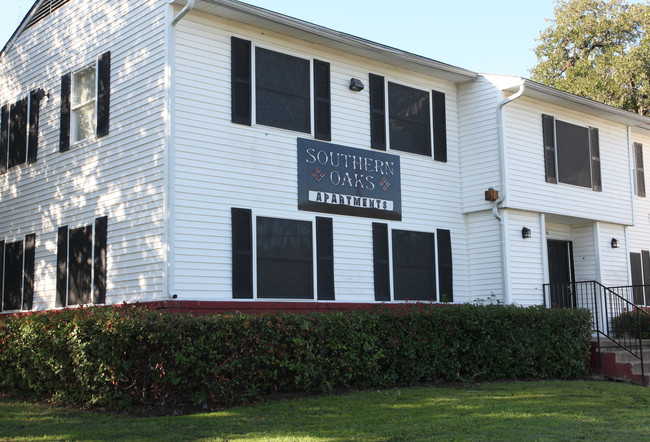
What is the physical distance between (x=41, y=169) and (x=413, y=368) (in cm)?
808

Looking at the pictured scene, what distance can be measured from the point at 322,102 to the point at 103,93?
3839 millimetres

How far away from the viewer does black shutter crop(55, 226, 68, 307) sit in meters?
13.2

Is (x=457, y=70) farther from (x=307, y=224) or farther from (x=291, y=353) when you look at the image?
(x=291, y=353)

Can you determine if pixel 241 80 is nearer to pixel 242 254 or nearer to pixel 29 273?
pixel 242 254

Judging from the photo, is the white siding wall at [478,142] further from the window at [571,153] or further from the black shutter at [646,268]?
the black shutter at [646,268]

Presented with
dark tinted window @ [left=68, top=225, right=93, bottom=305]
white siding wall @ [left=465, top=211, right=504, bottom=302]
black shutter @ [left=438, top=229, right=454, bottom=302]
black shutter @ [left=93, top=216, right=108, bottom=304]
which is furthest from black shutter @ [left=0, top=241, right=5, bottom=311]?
white siding wall @ [left=465, top=211, right=504, bottom=302]

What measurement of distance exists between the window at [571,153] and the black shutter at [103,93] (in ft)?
29.6

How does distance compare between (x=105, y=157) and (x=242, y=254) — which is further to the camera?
(x=105, y=157)

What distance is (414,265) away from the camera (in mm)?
14289

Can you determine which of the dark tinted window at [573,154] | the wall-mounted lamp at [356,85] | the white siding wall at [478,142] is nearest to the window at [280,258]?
the wall-mounted lamp at [356,85]

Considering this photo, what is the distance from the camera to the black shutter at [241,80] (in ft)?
40.1

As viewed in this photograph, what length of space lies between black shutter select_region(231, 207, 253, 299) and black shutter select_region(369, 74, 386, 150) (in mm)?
3328

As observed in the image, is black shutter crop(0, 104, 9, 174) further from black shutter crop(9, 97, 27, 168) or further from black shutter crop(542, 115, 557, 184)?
black shutter crop(542, 115, 557, 184)

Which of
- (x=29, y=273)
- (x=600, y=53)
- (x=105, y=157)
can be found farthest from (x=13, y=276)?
(x=600, y=53)
